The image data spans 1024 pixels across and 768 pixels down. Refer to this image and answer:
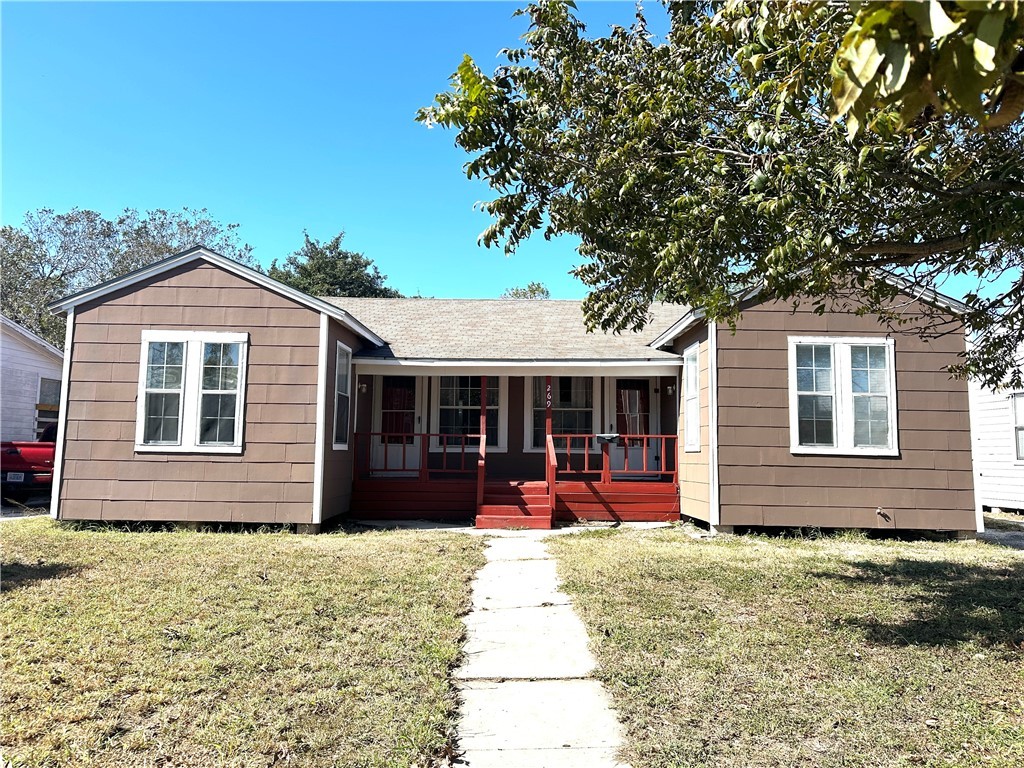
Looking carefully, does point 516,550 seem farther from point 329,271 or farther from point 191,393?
point 329,271

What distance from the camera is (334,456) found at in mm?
10148

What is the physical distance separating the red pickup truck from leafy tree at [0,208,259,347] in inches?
831

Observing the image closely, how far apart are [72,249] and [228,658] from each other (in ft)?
117

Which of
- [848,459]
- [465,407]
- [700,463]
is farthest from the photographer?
[465,407]

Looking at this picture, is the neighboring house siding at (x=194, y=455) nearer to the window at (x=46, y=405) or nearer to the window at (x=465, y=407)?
the window at (x=465, y=407)

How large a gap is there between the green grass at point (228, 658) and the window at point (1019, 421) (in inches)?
462

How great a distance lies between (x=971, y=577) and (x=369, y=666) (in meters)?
6.06

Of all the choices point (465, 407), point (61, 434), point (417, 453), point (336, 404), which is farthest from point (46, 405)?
point (465, 407)

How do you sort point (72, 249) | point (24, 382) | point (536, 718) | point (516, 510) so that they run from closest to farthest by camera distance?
point (536, 718)
point (516, 510)
point (24, 382)
point (72, 249)

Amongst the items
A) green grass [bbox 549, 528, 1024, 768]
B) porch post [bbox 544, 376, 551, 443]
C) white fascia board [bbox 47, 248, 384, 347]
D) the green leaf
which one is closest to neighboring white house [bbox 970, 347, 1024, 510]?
green grass [bbox 549, 528, 1024, 768]

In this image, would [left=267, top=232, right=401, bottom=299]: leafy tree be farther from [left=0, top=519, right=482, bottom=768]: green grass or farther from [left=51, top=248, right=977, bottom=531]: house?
[left=0, top=519, right=482, bottom=768]: green grass

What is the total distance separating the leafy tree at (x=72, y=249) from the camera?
30.6 meters

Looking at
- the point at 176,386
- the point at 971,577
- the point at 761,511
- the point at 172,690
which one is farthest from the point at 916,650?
the point at 176,386

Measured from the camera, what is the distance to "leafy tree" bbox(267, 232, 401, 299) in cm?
3466
